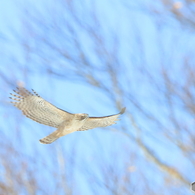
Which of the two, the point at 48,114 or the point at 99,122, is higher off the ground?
the point at 99,122

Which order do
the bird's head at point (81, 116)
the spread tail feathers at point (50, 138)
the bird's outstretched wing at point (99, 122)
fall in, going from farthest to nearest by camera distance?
the bird's outstretched wing at point (99, 122), the bird's head at point (81, 116), the spread tail feathers at point (50, 138)

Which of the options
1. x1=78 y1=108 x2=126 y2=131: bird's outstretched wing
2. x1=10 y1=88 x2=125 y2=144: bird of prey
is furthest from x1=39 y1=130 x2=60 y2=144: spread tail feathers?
x1=78 y1=108 x2=126 y2=131: bird's outstretched wing

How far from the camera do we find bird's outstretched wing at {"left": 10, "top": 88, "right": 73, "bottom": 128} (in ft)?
11.5

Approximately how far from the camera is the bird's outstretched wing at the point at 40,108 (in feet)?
11.5

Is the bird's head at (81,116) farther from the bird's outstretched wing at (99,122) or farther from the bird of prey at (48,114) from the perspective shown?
the bird's outstretched wing at (99,122)

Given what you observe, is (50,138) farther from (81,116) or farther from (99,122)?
(99,122)

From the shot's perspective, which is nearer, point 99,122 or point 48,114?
point 48,114

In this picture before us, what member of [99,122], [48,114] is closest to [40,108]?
[48,114]

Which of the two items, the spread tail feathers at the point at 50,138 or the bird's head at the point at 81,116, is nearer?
the spread tail feathers at the point at 50,138

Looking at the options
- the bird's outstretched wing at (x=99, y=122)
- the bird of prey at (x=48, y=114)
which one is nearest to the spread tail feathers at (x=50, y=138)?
the bird of prey at (x=48, y=114)

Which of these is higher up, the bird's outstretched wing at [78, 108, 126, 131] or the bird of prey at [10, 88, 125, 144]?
the bird's outstretched wing at [78, 108, 126, 131]

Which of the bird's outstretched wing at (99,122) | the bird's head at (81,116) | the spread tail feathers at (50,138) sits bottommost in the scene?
the spread tail feathers at (50,138)

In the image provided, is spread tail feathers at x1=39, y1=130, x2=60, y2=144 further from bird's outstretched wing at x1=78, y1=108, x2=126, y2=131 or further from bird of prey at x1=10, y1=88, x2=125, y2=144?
bird's outstretched wing at x1=78, y1=108, x2=126, y2=131

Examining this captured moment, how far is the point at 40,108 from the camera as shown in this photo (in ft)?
11.7
